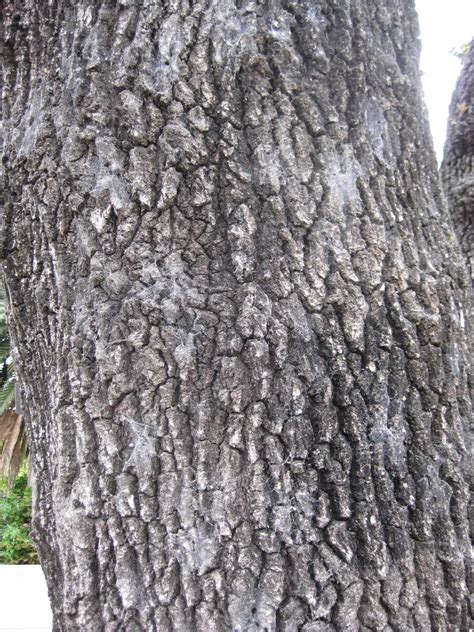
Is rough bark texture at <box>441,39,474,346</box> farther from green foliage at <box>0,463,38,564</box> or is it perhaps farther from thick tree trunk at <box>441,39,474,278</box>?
green foliage at <box>0,463,38,564</box>

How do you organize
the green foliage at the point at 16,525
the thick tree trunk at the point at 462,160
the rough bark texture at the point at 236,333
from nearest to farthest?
1. the rough bark texture at the point at 236,333
2. the thick tree trunk at the point at 462,160
3. the green foliage at the point at 16,525

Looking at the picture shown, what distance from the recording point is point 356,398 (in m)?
1.41

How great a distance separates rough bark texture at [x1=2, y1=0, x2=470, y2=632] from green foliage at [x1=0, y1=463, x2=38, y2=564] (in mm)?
6669

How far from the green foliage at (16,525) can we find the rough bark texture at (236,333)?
21.9 ft

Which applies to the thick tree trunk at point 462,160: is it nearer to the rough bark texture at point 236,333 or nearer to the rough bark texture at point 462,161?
the rough bark texture at point 462,161

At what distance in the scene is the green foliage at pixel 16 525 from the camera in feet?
24.7

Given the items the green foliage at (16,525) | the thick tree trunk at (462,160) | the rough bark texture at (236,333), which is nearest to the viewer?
the rough bark texture at (236,333)

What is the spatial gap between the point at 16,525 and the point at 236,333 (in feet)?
25.9

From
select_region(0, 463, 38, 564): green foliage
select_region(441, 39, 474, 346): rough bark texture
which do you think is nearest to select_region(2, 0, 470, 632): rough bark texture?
select_region(441, 39, 474, 346): rough bark texture

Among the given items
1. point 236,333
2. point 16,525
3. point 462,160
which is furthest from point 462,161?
point 16,525

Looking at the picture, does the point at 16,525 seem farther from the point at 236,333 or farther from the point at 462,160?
the point at 236,333

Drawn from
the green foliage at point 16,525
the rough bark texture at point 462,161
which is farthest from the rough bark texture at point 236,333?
the green foliage at point 16,525

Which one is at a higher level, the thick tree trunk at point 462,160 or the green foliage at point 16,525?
the thick tree trunk at point 462,160

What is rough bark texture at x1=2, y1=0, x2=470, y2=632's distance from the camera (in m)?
1.33
